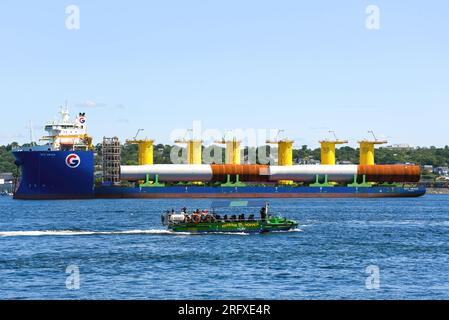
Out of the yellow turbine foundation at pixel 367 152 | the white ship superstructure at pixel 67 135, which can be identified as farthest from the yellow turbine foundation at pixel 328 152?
the white ship superstructure at pixel 67 135

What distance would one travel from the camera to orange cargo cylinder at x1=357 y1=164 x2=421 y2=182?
147 metres

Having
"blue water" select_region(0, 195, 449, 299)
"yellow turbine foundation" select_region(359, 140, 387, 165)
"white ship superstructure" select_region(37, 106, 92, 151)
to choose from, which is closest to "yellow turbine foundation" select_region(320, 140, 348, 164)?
"yellow turbine foundation" select_region(359, 140, 387, 165)

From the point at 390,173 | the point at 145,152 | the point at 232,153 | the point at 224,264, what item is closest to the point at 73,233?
the point at 224,264

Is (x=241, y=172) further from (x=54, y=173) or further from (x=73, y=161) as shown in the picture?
(x=54, y=173)

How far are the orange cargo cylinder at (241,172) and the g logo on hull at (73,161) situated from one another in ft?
91.1

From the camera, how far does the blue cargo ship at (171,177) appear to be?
124 metres

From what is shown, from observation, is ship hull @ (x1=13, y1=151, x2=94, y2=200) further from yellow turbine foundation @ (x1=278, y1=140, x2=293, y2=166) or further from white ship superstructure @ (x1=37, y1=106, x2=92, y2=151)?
yellow turbine foundation @ (x1=278, y1=140, x2=293, y2=166)

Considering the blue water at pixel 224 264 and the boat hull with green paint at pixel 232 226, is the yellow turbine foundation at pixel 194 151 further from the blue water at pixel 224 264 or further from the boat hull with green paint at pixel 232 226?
the boat hull with green paint at pixel 232 226

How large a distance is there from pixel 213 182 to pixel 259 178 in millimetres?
9040

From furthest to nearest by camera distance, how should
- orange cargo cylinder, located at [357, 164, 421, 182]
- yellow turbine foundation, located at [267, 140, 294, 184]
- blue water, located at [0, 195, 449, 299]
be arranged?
yellow turbine foundation, located at [267, 140, 294, 184] → orange cargo cylinder, located at [357, 164, 421, 182] → blue water, located at [0, 195, 449, 299]

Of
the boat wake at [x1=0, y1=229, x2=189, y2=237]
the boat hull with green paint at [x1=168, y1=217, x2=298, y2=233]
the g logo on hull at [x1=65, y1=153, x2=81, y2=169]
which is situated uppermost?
the g logo on hull at [x1=65, y1=153, x2=81, y2=169]

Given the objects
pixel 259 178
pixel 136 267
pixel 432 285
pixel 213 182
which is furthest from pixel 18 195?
pixel 432 285

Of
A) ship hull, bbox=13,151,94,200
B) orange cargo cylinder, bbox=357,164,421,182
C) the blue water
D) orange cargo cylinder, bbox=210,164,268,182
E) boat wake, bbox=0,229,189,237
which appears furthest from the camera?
orange cargo cylinder, bbox=357,164,421,182
